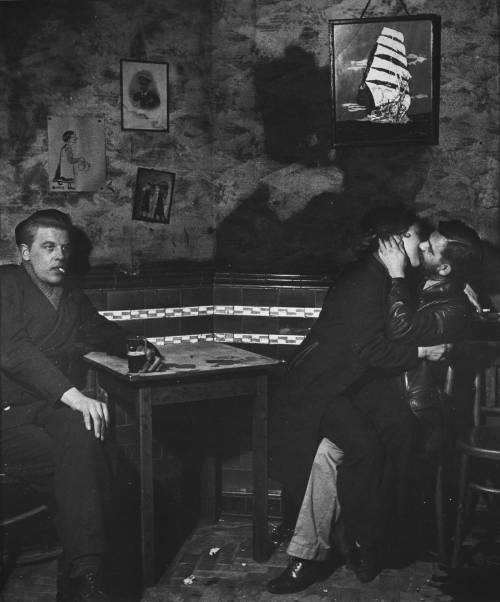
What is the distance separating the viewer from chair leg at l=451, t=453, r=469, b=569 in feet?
13.1

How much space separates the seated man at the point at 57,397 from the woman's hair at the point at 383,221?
163 cm

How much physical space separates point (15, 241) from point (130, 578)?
2.01 meters

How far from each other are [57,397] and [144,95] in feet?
6.39

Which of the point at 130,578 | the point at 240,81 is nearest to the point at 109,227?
the point at 240,81

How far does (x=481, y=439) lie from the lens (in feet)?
13.1

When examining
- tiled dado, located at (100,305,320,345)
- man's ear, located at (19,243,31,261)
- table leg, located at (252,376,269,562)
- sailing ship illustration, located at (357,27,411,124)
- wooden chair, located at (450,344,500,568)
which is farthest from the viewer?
tiled dado, located at (100,305,320,345)

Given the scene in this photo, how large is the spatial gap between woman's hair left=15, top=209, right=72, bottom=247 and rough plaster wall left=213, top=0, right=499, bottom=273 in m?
1.05

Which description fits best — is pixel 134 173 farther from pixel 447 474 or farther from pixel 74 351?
pixel 447 474

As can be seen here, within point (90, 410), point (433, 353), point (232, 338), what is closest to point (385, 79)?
point (433, 353)

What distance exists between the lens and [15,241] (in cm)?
426

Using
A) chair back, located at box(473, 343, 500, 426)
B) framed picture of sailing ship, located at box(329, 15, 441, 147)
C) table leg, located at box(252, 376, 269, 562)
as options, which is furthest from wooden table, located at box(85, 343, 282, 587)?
framed picture of sailing ship, located at box(329, 15, 441, 147)

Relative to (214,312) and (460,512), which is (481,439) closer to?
(460,512)

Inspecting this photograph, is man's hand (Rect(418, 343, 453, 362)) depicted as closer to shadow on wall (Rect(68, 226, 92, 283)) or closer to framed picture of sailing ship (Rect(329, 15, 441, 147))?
framed picture of sailing ship (Rect(329, 15, 441, 147))

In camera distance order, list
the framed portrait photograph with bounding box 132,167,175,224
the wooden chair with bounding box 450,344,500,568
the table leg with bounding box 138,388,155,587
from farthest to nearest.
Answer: the framed portrait photograph with bounding box 132,167,175,224, the wooden chair with bounding box 450,344,500,568, the table leg with bounding box 138,388,155,587
